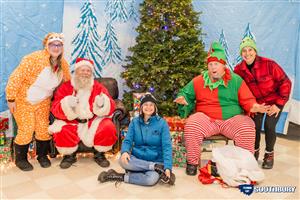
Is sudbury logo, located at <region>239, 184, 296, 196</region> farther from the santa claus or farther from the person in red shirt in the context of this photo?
the santa claus

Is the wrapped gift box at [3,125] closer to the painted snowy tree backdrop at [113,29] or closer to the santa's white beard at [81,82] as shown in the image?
the santa's white beard at [81,82]

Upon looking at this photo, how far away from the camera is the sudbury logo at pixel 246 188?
110 inches

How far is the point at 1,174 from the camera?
312cm

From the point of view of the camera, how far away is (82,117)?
3.33 m

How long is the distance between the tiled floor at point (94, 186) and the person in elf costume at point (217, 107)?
0.33 metres

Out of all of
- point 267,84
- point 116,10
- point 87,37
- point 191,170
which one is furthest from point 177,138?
point 116,10

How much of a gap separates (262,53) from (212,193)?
2385mm

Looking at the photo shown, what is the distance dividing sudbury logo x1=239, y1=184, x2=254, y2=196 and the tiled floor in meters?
0.04

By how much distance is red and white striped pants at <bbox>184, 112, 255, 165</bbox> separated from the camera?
308 cm

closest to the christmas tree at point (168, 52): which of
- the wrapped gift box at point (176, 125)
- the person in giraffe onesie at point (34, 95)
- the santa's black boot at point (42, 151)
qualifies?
the wrapped gift box at point (176, 125)

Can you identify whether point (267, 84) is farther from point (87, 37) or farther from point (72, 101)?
point (87, 37)

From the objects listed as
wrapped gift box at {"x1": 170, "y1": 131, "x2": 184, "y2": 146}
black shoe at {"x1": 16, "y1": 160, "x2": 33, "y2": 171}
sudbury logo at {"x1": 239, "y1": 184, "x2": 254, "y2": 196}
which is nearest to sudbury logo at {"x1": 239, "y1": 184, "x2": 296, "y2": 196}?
sudbury logo at {"x1": 239, "y1": 184, "x2": 254, "y2": 196}

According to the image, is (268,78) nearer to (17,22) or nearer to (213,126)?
(213,126)

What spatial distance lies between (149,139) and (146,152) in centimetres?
13
